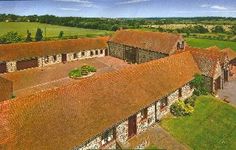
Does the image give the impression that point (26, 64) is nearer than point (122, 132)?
No

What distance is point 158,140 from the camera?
24.2 metres

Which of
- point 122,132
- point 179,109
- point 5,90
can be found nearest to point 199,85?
point 179,109

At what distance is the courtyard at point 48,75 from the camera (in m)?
40.3

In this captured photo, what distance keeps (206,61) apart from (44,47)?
33806 mm

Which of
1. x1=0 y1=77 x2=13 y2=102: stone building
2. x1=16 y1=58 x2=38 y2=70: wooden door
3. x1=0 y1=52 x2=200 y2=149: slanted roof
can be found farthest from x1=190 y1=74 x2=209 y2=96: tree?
x1=16 y1=58 x2=38 y2=70: wooden door

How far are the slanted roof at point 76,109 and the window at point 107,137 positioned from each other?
1.01 meters

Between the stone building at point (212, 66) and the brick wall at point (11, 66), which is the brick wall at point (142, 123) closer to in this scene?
the stone building at point (212, 66)

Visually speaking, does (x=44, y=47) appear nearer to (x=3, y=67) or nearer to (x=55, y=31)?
(x=3, y=67)

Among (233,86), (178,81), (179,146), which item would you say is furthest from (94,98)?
(233,86)

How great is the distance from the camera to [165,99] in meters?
29.1

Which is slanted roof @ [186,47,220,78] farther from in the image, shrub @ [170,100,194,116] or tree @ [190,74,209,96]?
shrub @ [170,100,194,116]

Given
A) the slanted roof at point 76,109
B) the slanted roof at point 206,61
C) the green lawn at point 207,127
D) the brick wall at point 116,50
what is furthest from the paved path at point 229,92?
the brick wall at point 116,50

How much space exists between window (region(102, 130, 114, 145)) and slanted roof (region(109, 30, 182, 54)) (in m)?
28.4

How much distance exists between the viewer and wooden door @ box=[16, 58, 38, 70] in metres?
49.9
